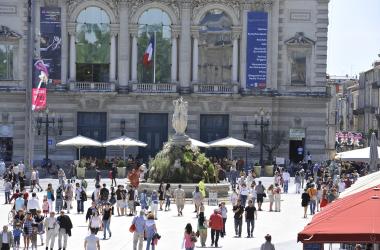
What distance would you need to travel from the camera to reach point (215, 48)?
76812 mm

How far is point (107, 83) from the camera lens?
7544 centimetres

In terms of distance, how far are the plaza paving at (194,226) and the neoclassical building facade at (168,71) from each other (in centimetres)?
2547

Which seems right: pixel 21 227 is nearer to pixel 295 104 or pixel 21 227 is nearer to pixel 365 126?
pixel 295 104

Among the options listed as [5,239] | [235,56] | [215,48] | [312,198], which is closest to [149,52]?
[215,48]

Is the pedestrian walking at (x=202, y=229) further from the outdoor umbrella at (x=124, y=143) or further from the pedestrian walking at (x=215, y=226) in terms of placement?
the outdoor umbrella at (x=124, y=143)

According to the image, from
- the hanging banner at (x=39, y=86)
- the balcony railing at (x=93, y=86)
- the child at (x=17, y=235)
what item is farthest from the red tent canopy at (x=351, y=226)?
the balcony railing at (x=93, y=86)

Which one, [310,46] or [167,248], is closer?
[167,248]

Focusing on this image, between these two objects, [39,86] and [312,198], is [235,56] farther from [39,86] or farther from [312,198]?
[312,198]

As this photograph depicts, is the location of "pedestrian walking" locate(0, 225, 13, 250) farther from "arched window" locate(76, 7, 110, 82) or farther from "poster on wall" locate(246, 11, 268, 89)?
"poster on wall" locate(246, 11, 268, 89)

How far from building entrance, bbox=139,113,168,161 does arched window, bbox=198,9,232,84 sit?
433 cm

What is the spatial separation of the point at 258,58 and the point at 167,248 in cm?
4448

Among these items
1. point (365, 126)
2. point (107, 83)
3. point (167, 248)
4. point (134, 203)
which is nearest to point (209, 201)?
point (134, 203)

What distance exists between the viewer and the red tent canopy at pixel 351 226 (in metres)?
11.5

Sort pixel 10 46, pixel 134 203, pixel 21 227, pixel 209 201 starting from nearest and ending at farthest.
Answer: pixel 21 227 < pixel 134 203 < pixel 209 201 < pixel 10 46
